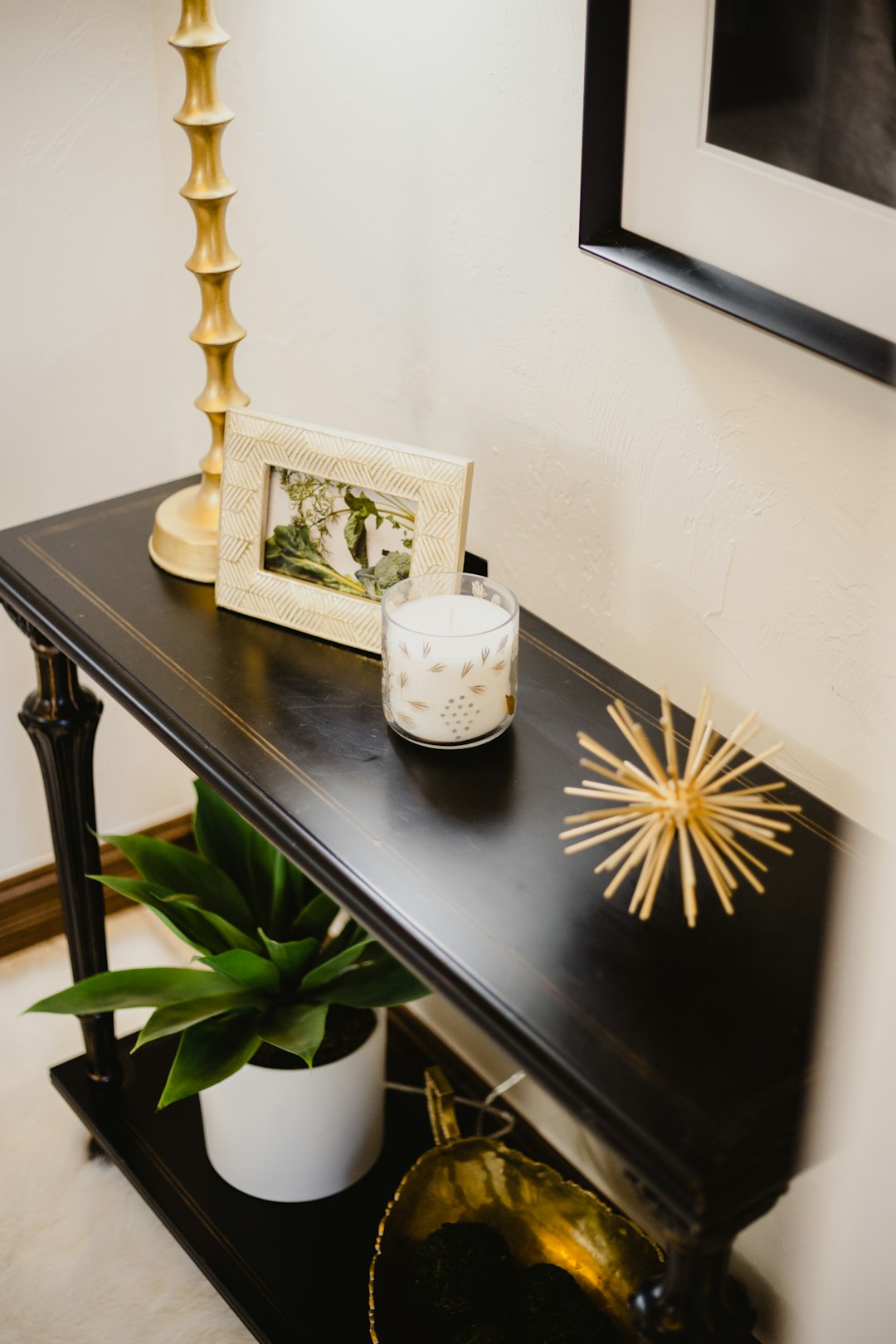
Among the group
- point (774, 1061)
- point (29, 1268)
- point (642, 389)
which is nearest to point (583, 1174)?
point (29, 1268)

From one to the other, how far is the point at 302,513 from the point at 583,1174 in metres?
0.79

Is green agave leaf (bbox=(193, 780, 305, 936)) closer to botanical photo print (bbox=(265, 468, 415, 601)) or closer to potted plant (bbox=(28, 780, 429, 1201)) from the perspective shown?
potted plant (bbox=(28, 780, 429, 1201))

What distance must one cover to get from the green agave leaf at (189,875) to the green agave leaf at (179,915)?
Answer: 0.02 metres

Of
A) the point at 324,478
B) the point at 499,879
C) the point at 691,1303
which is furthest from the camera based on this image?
the point at 324,478

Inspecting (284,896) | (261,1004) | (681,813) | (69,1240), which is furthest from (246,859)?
(681,813)

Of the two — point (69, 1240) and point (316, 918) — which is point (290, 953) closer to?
point (316, 918)

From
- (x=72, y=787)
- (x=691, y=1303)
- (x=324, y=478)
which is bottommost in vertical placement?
(x=72, y=787)

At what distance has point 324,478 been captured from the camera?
1031 mm

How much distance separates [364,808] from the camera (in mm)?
878

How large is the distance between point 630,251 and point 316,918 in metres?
0.72

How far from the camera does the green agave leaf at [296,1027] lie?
109cm

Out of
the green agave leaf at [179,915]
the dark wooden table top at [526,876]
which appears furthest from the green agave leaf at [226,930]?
the dark wooden table top at [526,876]

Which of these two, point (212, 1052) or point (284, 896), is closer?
point (212, 1052)

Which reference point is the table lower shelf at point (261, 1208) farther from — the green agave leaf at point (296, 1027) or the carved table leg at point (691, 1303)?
the carved table leg at point (691, 1303)
